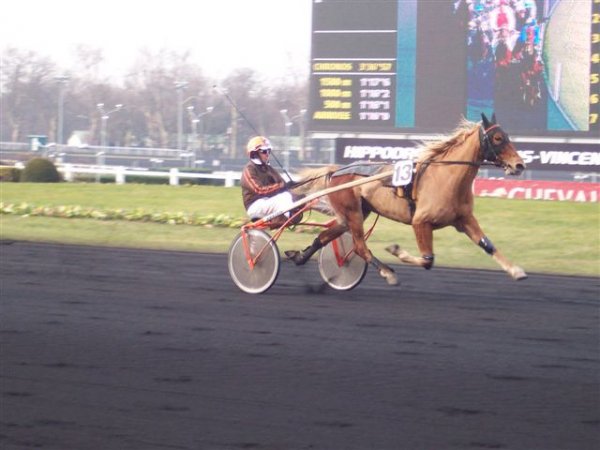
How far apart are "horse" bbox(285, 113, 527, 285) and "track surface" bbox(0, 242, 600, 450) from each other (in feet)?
1.43

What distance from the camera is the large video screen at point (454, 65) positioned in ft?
65.6

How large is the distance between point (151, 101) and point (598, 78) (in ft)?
143

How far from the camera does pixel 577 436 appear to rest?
15.9ft

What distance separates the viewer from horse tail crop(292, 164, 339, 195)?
10.3 metres

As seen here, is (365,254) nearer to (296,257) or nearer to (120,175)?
A: (296,257)

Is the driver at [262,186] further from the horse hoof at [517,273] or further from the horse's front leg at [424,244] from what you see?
the horse hoof at [517,273]

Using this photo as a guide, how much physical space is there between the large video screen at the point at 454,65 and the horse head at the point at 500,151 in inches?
436

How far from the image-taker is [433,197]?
31.3 feet

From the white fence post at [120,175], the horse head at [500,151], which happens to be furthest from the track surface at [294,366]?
the white fence post at [120,175]

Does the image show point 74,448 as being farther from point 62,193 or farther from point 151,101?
point 151,101

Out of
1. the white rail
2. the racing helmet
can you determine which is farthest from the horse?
the white rail

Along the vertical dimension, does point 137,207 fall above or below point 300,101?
below

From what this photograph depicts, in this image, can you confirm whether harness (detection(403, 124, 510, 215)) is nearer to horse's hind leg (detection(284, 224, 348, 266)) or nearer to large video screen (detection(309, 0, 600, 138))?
horse's hind leg (detection(284, 224, 348, 266))

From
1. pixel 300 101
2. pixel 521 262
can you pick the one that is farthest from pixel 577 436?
pixel 300 101
